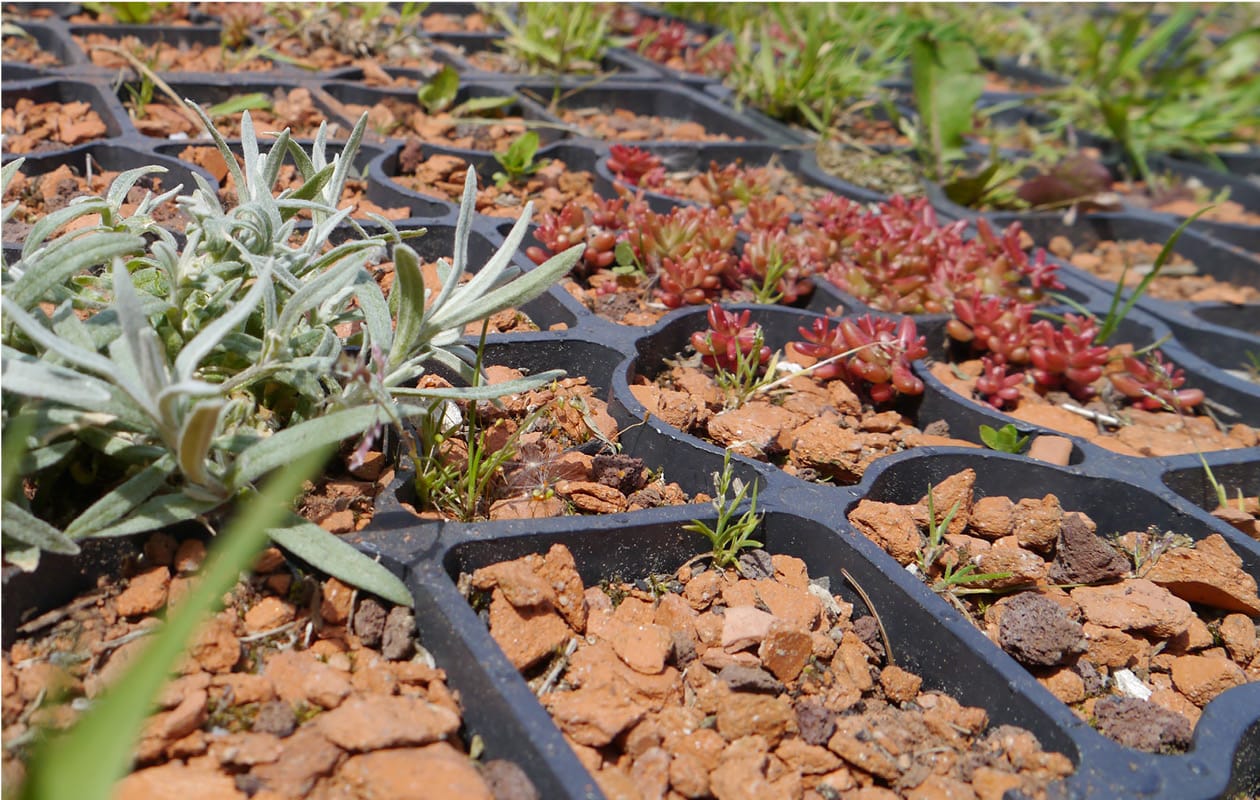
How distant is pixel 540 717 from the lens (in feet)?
3.72

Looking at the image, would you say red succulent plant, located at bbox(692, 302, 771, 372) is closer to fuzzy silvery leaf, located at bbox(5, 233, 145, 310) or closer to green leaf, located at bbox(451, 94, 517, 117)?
fuzzy silvery leaf, located at bbox(5, 233, 145, 310)

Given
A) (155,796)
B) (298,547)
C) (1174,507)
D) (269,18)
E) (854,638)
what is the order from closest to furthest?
(155,796), (298,547), (854,638), (1174,507), (269,18)

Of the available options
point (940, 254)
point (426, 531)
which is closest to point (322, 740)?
point (426, 531)

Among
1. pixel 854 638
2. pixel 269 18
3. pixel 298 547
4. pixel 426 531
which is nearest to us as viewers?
pixel 298 547

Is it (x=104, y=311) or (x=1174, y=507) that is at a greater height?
(x=104, y=311)

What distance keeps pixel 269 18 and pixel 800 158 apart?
1.87 metres

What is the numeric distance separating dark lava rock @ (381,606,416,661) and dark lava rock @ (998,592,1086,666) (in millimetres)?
841

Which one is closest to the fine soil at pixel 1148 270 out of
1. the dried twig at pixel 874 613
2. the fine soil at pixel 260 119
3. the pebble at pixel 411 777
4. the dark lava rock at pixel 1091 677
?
the dark lava rock at pixel 1091 677

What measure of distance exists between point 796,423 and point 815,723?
72 cm

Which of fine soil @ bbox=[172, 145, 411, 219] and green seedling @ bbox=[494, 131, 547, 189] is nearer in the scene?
fine soil @ bbox=[172, 145, 411, 219]

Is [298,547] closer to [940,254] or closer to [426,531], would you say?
[426,531]

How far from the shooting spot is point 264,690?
46.4 inches

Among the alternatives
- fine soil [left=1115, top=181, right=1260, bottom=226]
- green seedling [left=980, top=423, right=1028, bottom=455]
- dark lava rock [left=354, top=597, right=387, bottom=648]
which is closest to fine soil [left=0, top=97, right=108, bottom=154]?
dark lava rock [left=354, top=597, right=387, bottom=648]

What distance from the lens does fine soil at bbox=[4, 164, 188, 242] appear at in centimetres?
212
